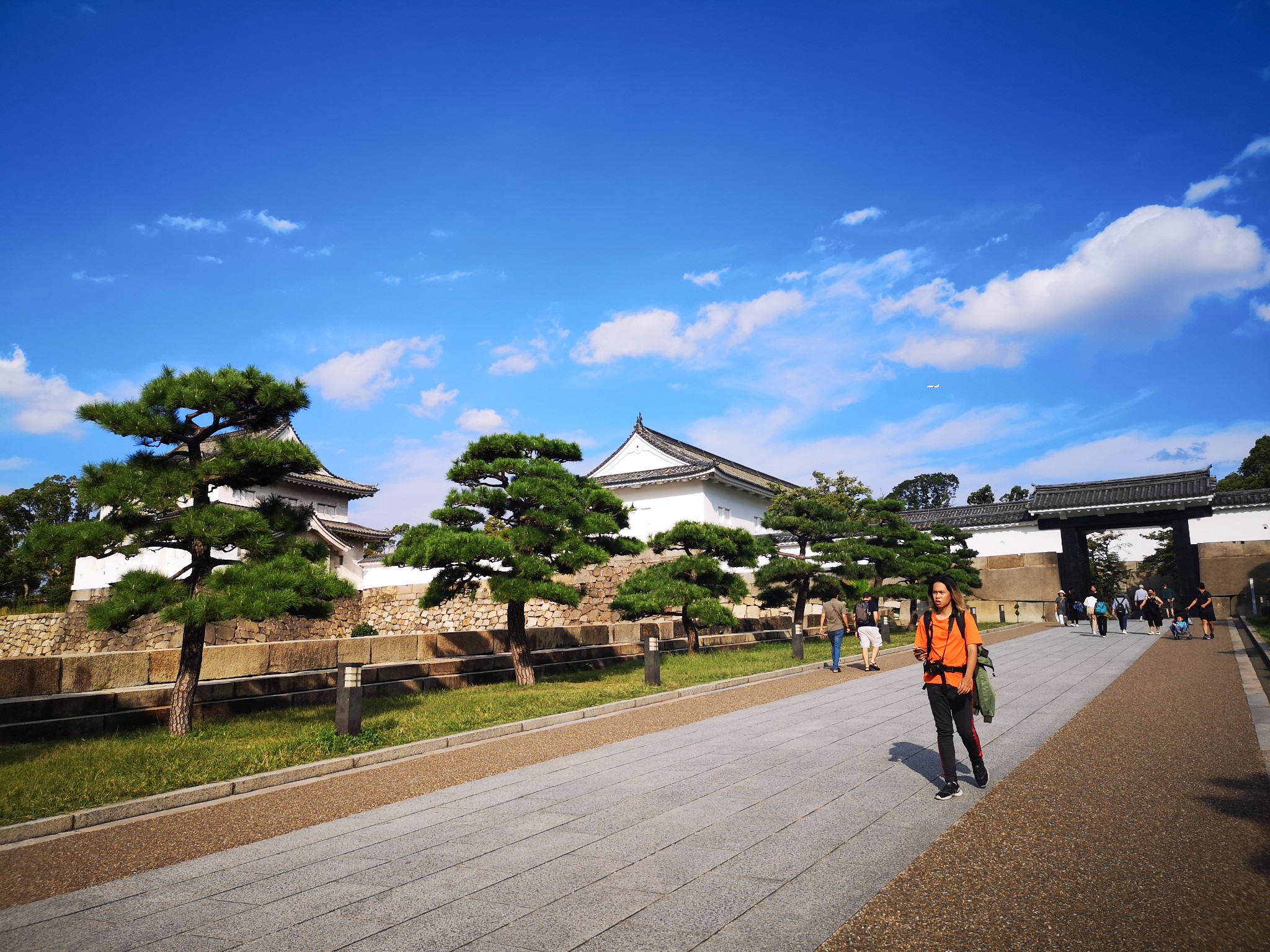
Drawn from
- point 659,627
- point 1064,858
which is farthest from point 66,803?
point 659,627

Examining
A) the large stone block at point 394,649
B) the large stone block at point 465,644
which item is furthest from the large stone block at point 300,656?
the large stone block at point 465,644

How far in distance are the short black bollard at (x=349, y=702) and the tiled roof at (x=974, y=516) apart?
30940mm

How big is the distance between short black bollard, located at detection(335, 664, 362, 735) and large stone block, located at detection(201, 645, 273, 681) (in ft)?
13.0

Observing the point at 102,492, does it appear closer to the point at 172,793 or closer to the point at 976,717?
the point at 172,793

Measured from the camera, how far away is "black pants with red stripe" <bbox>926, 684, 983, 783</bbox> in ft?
19.7

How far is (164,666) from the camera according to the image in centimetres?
1152

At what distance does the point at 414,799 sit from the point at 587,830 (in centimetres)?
189

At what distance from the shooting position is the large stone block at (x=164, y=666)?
11391 mm

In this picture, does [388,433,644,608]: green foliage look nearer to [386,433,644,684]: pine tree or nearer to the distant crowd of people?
[386,433,644,684]: pine tree

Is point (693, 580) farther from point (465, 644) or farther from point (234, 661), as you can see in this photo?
point (234, 661)

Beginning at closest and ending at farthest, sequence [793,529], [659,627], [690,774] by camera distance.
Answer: [690,774] → [659,627] → [793,529]

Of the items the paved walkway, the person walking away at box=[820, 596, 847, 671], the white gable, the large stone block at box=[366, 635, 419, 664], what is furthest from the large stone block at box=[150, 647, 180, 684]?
the white gable

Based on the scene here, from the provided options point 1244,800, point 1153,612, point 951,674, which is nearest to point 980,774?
point 951,674

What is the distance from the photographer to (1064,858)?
14.9ft
